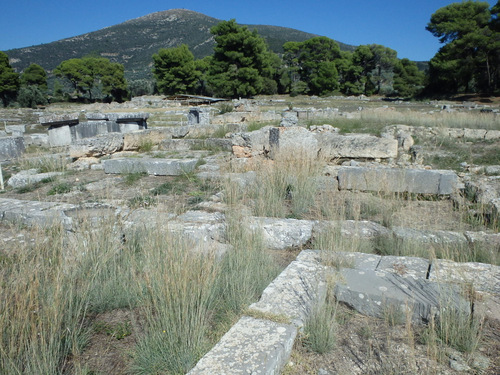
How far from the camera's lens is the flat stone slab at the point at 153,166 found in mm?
8469

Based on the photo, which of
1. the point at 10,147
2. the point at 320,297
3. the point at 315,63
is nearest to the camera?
the point at 320,297

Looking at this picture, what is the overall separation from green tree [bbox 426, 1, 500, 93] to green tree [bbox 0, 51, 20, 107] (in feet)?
172

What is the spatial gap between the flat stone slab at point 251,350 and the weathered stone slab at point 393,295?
793 millimetres

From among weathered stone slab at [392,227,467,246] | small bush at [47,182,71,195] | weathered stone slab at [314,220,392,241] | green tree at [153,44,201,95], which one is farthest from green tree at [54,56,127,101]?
weathered stone slab at [392,227,467,246]

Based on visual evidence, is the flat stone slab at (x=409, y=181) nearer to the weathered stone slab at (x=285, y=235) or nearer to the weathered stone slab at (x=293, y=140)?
the weathered stone slab at (x=293, y=140)

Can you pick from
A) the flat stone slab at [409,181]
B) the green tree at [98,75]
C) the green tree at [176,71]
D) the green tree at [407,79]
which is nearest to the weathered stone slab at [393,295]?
the flat stone slab at [409,181]

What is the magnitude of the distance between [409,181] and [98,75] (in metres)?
57.4

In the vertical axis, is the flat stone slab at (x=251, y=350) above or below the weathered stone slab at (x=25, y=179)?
above

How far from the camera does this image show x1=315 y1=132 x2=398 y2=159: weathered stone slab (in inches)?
349

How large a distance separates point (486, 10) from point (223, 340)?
4493 centimetres

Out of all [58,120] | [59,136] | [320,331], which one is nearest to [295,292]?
[320,331]

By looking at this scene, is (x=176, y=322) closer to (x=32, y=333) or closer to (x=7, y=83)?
(x=32, y=333)

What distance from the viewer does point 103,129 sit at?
14.2 metres

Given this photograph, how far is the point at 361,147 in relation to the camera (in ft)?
29.5
